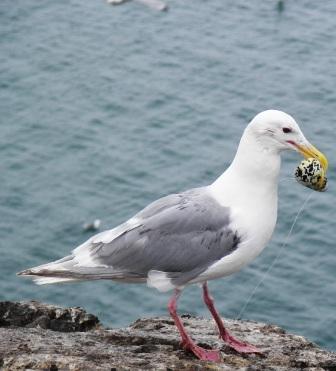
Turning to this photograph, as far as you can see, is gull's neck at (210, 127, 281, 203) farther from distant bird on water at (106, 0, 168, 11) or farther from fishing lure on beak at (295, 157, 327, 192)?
distant bird on water at (106, 0, 168, 11)

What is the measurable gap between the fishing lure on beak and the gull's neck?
409 mm

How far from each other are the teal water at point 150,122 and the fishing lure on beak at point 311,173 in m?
26.6

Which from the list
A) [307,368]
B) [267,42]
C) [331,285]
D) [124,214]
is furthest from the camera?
[267,42]

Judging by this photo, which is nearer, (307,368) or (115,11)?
(307,368)

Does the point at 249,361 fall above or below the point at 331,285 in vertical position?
above

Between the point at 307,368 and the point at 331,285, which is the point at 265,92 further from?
the point at 307,368

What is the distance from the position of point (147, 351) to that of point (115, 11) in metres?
54.3

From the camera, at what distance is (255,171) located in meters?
10.5

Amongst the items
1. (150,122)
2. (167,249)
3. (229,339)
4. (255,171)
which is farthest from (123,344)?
(150,122)

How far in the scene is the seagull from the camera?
10438 millimetres

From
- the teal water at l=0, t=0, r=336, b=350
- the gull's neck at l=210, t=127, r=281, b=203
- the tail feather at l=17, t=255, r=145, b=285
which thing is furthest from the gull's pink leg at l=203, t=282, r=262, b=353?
the teal water at l=0, t=0, r=336, b=350

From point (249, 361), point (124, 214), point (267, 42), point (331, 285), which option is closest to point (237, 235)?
point (249, 361)

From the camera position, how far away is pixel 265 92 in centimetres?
5400

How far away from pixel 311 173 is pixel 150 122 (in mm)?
41255
